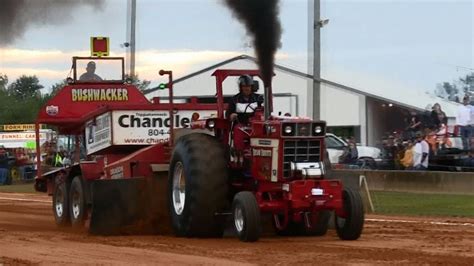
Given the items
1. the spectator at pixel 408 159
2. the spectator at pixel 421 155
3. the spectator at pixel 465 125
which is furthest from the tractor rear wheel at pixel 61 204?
the spectator at pixel 465 125

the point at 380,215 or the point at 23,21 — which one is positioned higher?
the point at 23,21

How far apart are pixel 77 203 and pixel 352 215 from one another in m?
5.85

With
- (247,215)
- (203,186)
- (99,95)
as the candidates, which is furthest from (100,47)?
(247,215)

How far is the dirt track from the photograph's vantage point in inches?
390

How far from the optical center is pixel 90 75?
704 inches

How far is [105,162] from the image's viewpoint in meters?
15.7

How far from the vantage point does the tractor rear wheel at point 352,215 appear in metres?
11.9

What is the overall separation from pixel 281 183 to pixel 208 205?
3.32ft

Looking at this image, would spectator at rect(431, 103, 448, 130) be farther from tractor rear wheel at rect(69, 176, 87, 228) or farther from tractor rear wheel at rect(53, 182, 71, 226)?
tractor rear wheel at rect(69, 176, 87, 228)

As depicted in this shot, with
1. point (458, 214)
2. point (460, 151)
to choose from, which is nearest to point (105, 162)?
point (458, 214)

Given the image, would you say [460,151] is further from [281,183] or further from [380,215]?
[281,183]

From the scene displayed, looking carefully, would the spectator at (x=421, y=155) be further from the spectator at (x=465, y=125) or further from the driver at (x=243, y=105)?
the driver at (x=243, y=105)

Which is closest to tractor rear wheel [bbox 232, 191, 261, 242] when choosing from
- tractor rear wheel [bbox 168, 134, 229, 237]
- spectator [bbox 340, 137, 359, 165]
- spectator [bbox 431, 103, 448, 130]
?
tractor rear wheel [bbox 168, 134, 229, 237]

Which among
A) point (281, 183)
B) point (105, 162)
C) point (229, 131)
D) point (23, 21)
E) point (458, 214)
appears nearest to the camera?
point (281, 183)
